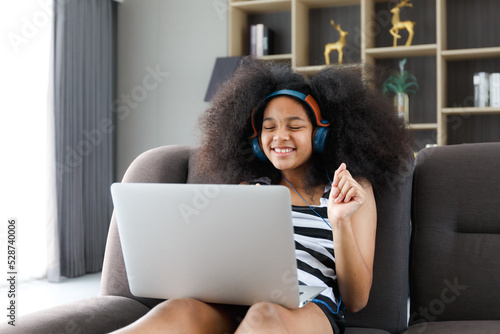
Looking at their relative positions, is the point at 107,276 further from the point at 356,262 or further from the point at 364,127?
the point at 364,127

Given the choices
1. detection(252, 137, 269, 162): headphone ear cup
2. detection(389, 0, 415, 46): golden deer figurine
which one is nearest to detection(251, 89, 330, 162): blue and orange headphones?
detection(252, 137, 269, 162): headphone ear cup

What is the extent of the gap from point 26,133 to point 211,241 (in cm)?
292

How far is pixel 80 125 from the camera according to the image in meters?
3.93

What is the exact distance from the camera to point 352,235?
1338 mm

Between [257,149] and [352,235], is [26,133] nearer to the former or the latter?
[257,149]

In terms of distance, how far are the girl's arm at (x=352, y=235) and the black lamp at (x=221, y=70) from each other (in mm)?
2266

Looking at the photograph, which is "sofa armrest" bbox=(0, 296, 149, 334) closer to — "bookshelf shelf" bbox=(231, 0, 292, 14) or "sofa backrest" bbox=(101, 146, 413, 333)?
"sofa backrest" bbox=(101, 146, 413, 333)

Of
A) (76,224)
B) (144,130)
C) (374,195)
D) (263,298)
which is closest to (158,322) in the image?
(263,298)

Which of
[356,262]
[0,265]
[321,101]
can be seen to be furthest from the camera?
[0,265]

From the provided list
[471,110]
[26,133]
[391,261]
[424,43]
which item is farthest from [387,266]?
[26,133]

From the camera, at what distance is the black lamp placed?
360 cm

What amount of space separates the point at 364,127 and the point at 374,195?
0.20 metres

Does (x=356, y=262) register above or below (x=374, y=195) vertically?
below

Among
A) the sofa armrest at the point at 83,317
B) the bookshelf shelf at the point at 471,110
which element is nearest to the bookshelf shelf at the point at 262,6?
the bookshelf shelf at the point at 471,110
